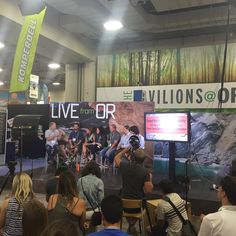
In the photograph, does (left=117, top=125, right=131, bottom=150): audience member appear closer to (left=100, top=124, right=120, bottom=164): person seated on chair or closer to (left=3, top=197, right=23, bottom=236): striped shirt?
(left=100, top=124, right=120, bottom=164): person seated on chair

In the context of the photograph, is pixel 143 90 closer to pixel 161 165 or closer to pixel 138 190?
pixel 161 165

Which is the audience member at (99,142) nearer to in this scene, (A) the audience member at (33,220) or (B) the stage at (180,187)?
(B) the stage at (180,187)

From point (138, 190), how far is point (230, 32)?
5.36 meters

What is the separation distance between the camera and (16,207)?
2404 mm

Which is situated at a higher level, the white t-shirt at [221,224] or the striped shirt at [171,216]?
the white t-shirt at [221,224]

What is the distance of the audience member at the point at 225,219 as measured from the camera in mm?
1930

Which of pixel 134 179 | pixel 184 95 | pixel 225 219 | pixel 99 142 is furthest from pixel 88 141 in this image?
pixel 225 219

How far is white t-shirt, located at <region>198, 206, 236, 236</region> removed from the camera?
192cm

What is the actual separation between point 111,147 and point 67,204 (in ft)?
14.2

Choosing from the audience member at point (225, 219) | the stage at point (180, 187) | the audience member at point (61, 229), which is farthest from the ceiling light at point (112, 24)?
the audience member at point (61, 229)

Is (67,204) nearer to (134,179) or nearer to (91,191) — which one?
(91,191)

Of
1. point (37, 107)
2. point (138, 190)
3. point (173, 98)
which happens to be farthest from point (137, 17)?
point (138, 190)

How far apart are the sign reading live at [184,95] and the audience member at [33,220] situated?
6.25 metres

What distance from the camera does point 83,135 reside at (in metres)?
7.11
